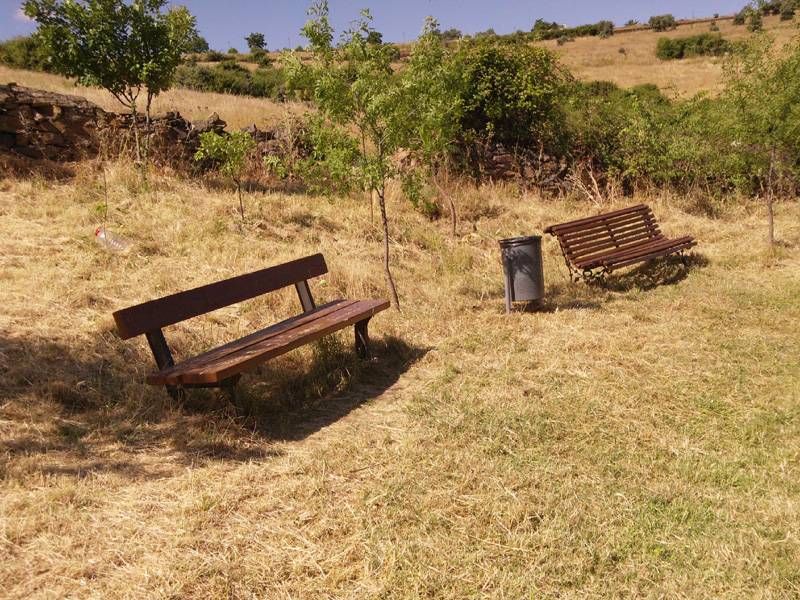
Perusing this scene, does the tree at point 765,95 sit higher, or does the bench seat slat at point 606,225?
the tree at point 765,95

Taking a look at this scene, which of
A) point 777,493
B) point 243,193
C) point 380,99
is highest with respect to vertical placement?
point 380,99

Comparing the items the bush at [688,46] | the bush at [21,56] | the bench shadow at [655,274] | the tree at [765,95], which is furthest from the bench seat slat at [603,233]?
the bush at [688,46]

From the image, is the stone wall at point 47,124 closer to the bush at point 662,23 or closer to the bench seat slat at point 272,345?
the bench seat slat at point 272,345

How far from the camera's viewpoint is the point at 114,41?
9531 mm

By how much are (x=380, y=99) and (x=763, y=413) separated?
4.07 m

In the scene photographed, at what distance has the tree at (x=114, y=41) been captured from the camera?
930cm

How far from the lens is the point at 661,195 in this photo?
41.6ft

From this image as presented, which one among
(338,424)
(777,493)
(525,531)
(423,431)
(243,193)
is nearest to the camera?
(525,531)

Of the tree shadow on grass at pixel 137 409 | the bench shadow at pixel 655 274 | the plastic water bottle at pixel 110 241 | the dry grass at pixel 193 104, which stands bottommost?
the bench shadow at pixel 655 274

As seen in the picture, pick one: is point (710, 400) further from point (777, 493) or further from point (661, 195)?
point (661, 195)

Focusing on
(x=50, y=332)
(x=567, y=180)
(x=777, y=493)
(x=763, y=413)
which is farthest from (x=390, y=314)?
(x=567, y=180)

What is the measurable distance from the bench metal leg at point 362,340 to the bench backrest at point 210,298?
604 millimetres

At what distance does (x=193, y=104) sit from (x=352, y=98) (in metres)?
12.4

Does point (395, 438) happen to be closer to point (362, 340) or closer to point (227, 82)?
point (362, 340)
